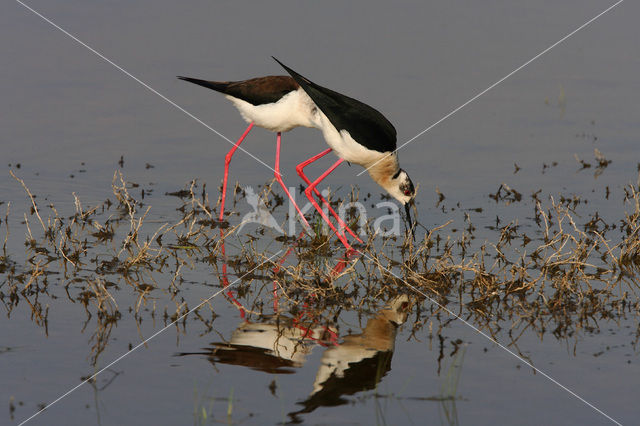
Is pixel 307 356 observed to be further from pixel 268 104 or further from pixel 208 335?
pixel 268 104

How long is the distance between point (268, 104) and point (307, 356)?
328 centimetres

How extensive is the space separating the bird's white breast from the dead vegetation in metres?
0.99

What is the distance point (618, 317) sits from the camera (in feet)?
16.0

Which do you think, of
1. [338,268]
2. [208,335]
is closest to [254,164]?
[338,268]

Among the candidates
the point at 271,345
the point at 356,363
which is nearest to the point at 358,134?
the point at 271,345

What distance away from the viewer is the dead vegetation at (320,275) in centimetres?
484

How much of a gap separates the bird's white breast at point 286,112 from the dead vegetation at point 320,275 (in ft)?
3.25

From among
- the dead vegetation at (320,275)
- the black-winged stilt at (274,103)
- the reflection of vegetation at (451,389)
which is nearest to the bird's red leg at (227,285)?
the dead vegetation at (320,275)

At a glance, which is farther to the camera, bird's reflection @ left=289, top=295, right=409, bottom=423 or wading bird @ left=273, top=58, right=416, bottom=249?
wading bird @ left=273, top=58, right=416, bottom=249

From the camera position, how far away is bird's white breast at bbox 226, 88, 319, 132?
6.98m

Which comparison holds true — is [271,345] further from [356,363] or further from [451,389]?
[451,389]

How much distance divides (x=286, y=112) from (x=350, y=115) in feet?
2.48

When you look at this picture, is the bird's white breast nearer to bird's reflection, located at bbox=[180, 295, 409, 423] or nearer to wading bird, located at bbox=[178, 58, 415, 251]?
wading bird, located at bbox=[178, 58, 415, 251]

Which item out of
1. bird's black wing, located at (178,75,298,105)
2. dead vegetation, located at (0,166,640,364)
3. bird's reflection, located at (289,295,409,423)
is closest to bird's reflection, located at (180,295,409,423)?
bird's reflection, located at (289,295,409,423)
